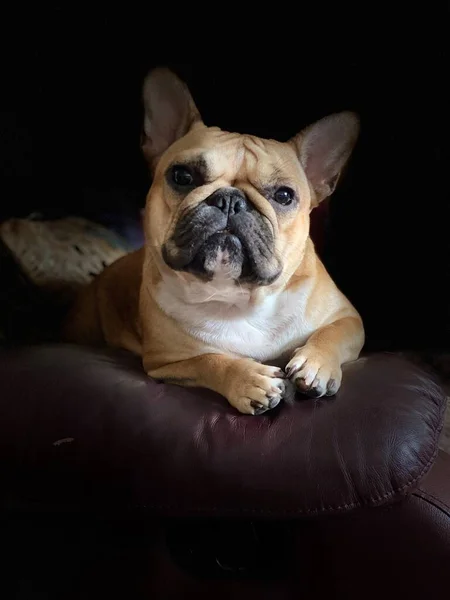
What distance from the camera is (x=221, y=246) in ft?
4.06

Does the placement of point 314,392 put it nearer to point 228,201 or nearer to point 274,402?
point 274,402

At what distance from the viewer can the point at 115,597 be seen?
4.29 ft

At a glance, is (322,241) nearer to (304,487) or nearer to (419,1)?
(419,1)

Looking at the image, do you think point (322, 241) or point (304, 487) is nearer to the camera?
point (304, 487)

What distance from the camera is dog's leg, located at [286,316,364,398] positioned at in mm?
1185

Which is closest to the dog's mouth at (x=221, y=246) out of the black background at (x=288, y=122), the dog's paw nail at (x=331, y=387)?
the dog's paw nail at (x=331, y=387)

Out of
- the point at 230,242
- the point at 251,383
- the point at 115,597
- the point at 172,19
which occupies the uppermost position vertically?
the point at 172,19

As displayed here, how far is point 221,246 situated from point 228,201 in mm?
86

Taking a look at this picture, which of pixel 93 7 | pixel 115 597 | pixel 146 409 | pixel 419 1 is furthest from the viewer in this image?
pixel 93 7

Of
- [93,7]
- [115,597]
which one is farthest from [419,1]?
[115,597]

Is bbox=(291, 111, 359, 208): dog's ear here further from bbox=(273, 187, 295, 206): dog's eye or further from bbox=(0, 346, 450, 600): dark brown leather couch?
bbox=(0, 346, 450, 600): dark brown leather couch

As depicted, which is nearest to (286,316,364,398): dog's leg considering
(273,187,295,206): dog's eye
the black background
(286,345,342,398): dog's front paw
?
Result: (286,345,342,398): dog's front paw

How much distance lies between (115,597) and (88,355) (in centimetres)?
47

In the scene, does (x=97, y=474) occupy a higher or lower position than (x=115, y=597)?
higher
